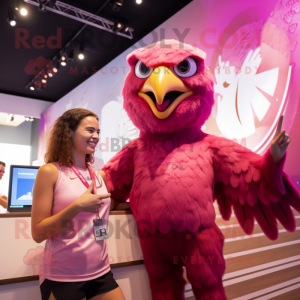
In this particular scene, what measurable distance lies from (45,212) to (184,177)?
0.57 m

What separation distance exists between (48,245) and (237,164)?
82 centimetres

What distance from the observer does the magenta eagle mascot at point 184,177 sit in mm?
1091

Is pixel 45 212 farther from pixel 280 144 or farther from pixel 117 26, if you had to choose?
pixel 117 26

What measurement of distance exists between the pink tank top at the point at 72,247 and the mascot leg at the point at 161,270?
29cm

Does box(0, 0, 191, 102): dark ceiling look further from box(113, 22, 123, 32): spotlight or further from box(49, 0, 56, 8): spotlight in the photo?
box(49, 0, 56, 8): spotlight

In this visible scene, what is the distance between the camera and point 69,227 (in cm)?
86

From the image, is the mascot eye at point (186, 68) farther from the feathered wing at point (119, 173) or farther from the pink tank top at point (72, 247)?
the pink tank top at point (72, 247)

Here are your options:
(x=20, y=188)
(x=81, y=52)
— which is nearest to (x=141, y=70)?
(x=20, y=188)

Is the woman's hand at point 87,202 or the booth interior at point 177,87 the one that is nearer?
the woman's hand at point 87,202

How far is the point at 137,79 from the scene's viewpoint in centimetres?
131

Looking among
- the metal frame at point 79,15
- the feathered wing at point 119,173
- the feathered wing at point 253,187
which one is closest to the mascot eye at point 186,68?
the feathered wing at point 253,187

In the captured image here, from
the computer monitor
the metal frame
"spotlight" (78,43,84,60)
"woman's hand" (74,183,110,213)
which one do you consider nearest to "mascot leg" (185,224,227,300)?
"woman's hand" (74,183,110,213)

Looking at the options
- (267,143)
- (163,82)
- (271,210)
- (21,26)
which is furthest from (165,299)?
(21,26)

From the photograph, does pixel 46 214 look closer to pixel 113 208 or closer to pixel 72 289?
pixel 72 289
